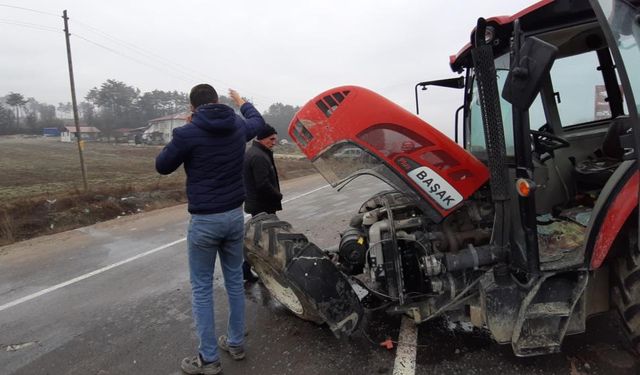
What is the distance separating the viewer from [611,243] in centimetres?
262

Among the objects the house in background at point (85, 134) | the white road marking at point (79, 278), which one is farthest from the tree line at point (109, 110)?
the white road marking at point (79, 278)

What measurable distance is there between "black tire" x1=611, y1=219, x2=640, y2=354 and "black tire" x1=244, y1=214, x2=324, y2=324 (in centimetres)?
206

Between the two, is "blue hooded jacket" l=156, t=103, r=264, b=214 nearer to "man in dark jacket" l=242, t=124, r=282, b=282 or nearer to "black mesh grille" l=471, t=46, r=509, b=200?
"man in dark jacket" l=242, t=124, r=282, b=282

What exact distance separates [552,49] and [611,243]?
1260mm

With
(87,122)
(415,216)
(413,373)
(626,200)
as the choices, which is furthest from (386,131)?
(87,122)

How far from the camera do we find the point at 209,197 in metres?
3.09

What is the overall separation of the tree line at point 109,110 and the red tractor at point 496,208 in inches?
2592

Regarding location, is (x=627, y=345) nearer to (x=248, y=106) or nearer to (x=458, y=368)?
(x=458, y=368)

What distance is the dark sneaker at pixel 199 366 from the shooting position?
124 inches

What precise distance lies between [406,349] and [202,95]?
2499mm

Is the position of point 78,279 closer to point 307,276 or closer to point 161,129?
point 307,276

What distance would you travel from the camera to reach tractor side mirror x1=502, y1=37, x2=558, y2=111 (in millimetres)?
2326

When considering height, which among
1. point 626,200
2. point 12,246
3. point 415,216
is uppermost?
point 626,200

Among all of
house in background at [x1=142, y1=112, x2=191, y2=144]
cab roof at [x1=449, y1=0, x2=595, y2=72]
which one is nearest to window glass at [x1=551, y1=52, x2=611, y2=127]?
cab roof at [x1=449, y1=0, x2=595, y2=72]
